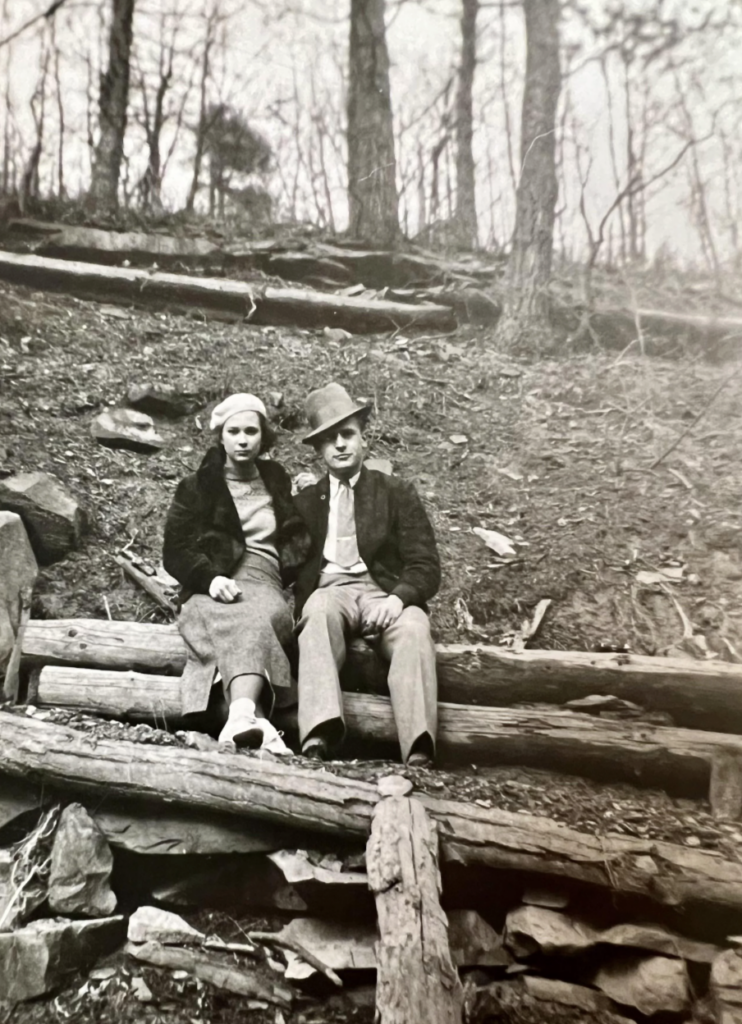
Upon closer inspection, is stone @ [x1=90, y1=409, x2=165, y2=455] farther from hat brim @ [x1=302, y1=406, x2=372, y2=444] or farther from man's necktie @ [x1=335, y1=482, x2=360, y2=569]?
man's necktie @ [x1=335, y1=482, x2=360, y2=569]

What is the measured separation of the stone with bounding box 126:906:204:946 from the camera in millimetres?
2133

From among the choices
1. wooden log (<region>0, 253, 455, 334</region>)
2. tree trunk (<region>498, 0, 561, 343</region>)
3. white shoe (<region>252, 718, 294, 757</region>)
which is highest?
tree trunk (<region>498, 0, 561, 343</region>)

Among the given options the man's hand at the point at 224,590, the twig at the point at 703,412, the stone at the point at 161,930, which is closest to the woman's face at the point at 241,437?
the man's hand at the point at 224,590

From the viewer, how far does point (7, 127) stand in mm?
3256

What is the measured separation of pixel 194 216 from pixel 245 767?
2557mm

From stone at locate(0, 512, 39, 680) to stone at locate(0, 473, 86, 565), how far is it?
0.04 m

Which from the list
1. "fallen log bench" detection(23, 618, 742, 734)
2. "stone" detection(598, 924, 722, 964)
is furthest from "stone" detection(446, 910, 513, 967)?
"fallen log bench" detection(23, 618, 742, 734)

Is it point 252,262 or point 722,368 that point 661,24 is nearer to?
point 722,368

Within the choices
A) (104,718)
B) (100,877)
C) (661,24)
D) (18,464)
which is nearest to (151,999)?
(100,877)

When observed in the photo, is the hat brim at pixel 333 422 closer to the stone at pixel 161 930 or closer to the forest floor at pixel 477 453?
the forest floor at pixel 477 453

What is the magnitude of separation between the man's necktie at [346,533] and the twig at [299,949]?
4.30ft

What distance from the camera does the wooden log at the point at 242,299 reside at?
3.67 meters

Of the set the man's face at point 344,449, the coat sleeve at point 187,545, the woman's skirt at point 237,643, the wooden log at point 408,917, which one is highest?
the man's face at point 344,449

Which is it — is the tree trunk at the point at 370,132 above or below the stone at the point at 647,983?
above
